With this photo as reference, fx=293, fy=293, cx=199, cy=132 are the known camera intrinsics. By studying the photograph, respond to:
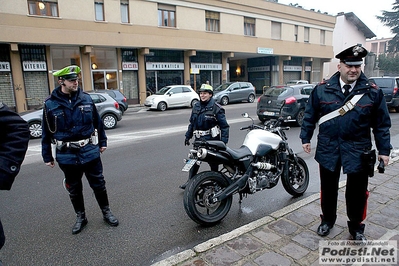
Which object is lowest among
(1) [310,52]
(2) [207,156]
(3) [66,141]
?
(2) [207,156]

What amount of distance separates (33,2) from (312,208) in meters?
19.4

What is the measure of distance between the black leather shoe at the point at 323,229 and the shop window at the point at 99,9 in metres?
19.8

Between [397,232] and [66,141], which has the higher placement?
[66,141]

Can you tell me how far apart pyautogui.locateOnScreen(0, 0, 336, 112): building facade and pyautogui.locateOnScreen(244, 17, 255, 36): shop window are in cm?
9

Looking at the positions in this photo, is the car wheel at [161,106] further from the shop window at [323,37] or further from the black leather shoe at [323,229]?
the shop window at [323,37]

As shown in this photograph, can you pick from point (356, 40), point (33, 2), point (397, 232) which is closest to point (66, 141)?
point (397, 232)

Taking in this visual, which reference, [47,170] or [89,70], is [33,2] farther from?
[47,170]

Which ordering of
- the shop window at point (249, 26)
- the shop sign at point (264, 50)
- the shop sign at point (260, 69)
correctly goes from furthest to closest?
the shop sign at point (260, 69) → the shop sign at point (264, 50) → the shop window at point (249, 26)

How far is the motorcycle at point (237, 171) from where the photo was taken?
11.2ft

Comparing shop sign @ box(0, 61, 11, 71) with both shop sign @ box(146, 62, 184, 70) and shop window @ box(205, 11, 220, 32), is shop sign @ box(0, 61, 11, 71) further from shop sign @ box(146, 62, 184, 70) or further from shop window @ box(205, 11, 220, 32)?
shop window @ box(205, 11, 220, 32)

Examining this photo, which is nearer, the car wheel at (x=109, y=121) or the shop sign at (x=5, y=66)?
the car wheel at (x=109, y=121)

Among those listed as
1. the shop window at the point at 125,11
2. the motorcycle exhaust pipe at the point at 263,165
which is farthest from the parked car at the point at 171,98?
the motorcycle exhaust pipe at the point at 263,165

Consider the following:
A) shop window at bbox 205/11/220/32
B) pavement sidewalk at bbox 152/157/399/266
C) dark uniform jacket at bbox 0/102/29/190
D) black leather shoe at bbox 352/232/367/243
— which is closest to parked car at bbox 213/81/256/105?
shop window at bbox 205/11/220/32

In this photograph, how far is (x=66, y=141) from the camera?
3.32 metres
